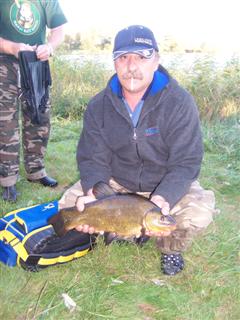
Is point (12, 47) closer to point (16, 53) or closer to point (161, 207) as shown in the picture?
point (16, 53)

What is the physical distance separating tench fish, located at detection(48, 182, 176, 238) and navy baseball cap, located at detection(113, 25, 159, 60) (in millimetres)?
868

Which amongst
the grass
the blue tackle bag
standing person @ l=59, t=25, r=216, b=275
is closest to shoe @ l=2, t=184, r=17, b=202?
the grass

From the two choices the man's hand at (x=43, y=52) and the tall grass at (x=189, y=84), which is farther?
the tall grass at (x=189, y=84)

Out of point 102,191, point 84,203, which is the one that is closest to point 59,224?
point 84,203

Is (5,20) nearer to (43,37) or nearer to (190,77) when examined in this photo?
(43,37)

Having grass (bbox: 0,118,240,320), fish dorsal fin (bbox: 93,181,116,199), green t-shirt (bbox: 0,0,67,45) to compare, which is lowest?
grass (bbox: 0,118,240,320)

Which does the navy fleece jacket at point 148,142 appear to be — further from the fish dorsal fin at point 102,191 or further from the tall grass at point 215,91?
the tall grass at point 215,91

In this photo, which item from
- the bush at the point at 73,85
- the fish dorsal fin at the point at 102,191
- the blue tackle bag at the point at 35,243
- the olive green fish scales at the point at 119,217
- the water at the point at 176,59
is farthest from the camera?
the water at the point at 176,59

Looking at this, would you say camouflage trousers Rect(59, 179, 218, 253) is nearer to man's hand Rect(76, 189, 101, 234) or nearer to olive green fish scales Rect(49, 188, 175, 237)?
olive green fish scales Rect(49, 188, 175, 237)

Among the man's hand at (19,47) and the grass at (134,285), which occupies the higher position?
the man's hand at (19,47)

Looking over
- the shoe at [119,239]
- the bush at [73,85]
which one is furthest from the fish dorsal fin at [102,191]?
the bush at [73,85]

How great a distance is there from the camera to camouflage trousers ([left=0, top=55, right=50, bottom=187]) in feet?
12.5

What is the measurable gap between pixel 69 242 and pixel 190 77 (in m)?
4.79

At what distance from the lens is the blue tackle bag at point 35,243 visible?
2844 millimetres
